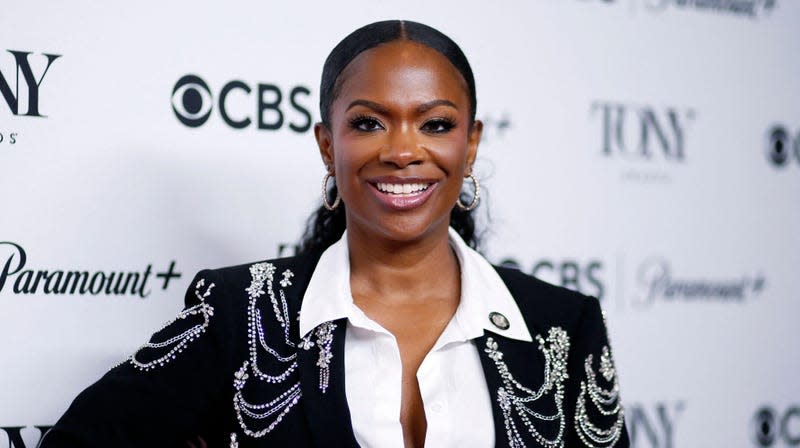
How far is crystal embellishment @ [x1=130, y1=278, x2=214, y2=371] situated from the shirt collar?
0.12m

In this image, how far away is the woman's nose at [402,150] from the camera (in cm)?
114

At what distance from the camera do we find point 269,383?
3.72ft

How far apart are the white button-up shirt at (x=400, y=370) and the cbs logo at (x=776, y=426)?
1.01 meters

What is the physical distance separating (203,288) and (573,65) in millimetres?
981

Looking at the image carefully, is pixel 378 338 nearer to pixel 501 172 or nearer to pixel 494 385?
pixel 494 385

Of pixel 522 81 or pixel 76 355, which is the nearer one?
pixel 76 355

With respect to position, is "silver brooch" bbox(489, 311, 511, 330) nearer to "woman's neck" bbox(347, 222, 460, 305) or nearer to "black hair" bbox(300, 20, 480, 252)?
"woman's neck" bbox(347, 222, 460, 305)

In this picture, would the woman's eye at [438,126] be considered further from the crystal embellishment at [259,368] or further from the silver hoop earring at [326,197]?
the crystal embellishment at [259,368]

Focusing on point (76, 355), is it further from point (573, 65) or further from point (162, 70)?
point (573, 65)

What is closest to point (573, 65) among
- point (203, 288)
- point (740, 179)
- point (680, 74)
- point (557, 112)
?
point (557, 112)

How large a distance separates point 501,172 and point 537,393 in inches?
25.8

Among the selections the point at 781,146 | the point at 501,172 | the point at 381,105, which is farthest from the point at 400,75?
the point at 781,146

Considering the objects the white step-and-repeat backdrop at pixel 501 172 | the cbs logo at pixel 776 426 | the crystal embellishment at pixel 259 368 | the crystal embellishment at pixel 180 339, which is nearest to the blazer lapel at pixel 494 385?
the crystal embellishment at pixel 259 368

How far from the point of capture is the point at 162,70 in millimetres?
1492
